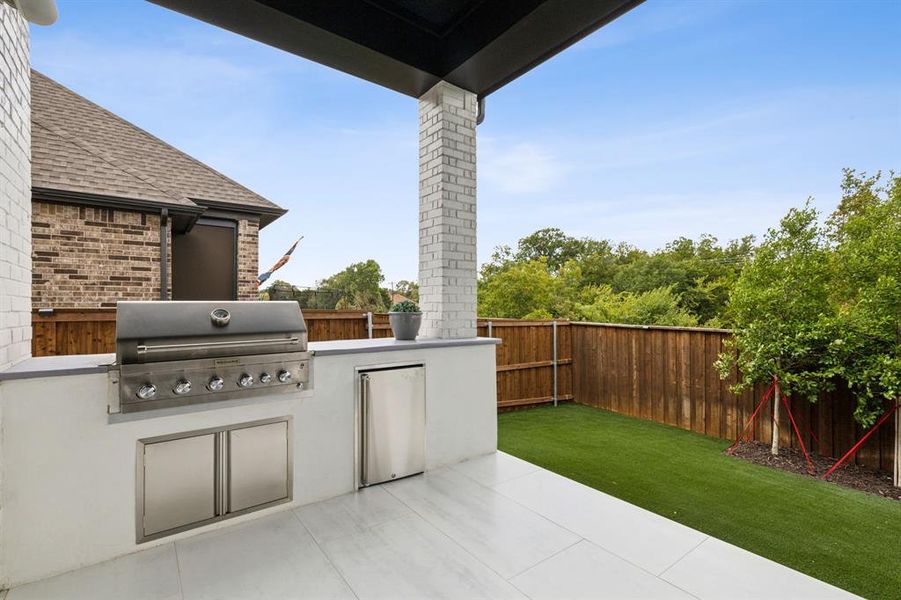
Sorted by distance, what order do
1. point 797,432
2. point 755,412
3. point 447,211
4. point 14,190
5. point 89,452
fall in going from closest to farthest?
point 89,452 → point 14,190 → point 447,211 → point 797,432 → point 755,412

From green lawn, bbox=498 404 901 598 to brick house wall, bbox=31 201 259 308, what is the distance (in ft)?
16.7

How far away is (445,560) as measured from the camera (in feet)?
6.23

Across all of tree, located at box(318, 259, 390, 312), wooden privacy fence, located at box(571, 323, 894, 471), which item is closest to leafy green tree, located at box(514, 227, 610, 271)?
tree, located at box(318, 259, 390, 312)

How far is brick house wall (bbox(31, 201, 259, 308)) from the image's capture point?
14.4 ft

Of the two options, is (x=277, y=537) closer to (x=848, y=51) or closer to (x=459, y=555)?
(x=459, y=555)

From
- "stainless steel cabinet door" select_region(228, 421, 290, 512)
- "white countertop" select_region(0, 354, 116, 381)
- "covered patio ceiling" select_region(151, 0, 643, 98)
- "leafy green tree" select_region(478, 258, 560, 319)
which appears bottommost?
"stainless steel cabinet door" select_region(228, 421, 290, 512)

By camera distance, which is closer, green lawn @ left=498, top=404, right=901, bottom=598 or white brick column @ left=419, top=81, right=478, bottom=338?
green lawn @ left=498, top=404, right=901, bottom=598

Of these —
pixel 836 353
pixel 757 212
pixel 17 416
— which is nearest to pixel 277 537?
pixel 17 416

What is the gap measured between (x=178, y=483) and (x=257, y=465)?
0.39 meters

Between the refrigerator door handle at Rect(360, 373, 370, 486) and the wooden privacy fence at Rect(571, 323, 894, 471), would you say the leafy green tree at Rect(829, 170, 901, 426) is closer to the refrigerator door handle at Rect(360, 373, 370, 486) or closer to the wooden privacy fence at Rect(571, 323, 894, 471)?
the wooden privacy fence at Rect(571, 323, 894, 471)

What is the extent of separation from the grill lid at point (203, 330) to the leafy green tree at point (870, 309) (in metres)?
4.53

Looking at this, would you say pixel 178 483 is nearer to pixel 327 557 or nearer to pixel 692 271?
pixel 327 557

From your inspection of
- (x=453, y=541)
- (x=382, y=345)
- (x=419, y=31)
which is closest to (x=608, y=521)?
(x=453, y=541)

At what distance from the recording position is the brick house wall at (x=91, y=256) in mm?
4383
